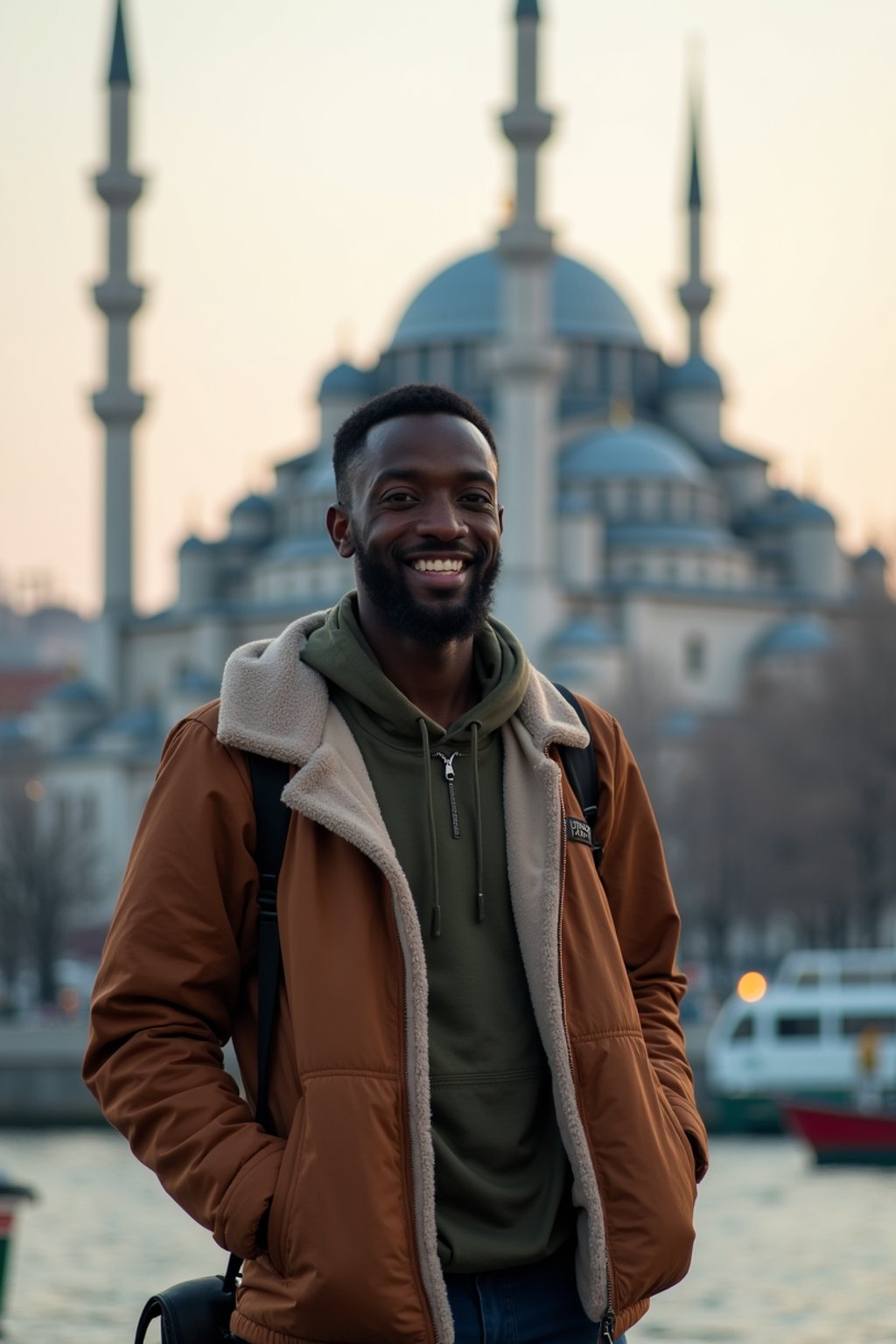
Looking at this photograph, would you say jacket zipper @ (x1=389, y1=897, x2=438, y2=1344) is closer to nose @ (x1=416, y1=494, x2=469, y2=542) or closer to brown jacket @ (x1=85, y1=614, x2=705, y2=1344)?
brown jacket @ (x1=85, y1=614, x2=705, y2=1344)

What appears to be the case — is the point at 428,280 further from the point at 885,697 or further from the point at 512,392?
the point at 885,697

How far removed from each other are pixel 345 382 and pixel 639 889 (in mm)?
74136

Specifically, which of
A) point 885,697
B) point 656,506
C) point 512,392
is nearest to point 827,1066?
point 885,697

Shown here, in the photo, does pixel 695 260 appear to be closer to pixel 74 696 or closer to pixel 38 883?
pixel 74 696

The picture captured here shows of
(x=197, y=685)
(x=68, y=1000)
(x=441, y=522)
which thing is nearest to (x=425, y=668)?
(x=441, y=522)

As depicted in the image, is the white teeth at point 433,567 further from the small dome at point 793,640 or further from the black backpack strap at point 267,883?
the small dome at point 793,640

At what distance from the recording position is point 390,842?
314 centimetres

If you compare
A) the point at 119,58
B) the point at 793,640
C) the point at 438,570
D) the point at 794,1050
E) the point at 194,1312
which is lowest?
the point at 794,1050

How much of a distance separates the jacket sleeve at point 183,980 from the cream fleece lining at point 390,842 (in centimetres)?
8

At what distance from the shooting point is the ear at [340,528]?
3451mm

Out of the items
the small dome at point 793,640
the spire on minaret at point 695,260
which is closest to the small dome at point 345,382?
the spire on minaret at point 695,260

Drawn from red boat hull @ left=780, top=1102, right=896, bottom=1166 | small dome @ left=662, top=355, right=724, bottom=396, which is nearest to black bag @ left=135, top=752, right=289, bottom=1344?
red boat hull @ left=780, top=1102, right=896, bottom=1166

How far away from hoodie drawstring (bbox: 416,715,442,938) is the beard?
0.44 feet

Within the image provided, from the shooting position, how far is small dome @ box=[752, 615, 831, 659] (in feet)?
211
